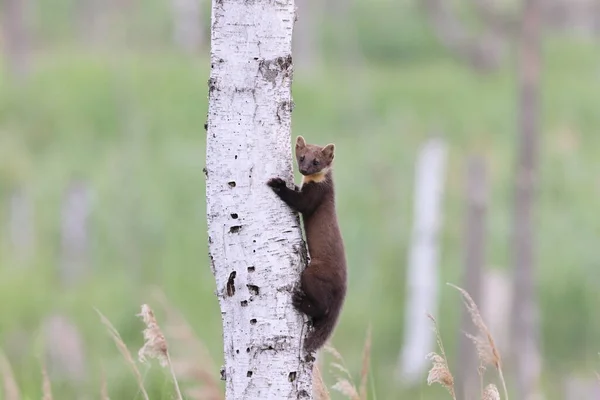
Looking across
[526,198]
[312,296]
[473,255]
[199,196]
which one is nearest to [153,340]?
[312,296]

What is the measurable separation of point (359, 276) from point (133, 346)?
11.3ft

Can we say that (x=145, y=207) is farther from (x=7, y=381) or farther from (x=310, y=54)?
(x=310, y=54)

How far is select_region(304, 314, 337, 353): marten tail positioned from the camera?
3207 millimetres

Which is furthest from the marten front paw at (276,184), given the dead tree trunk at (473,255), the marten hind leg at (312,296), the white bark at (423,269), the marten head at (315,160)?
the white bark at (423,269)

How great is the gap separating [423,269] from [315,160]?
590cm

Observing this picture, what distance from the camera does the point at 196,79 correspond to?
57.5 ft

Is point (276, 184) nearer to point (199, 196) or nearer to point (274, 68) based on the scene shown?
point (274, 68)

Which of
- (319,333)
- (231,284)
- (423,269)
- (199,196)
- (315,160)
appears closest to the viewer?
(231,284)

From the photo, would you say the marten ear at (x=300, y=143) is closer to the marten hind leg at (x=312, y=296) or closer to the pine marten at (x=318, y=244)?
the pine marten at (x=318, y=244)

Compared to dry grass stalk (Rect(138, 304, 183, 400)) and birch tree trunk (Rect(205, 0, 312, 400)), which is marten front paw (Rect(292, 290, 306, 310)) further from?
dry grass stalk (Rect(138, 304, 183, 400))

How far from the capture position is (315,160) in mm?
4039

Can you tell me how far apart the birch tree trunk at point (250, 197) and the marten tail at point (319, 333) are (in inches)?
2.0

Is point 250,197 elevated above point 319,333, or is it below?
above

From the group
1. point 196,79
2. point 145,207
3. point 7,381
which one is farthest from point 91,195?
point 7,381
